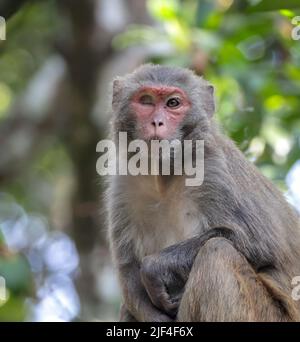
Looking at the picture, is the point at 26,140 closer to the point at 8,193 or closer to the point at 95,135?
the point at 95,135

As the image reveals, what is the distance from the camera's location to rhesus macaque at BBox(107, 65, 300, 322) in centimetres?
654

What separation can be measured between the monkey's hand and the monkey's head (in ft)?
3.12

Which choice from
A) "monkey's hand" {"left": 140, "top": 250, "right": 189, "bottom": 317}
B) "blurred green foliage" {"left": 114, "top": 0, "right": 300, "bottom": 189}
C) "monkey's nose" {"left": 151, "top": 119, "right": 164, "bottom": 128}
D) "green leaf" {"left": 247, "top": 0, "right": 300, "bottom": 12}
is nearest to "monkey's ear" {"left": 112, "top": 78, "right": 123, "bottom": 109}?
"monkey's nose" {"left": 151, "top": 119, "right": 164, "bottom": 128}

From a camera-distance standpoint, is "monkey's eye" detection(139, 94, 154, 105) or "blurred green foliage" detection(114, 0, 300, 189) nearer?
"monkey's eye" detection(139, 94, 154, 105)

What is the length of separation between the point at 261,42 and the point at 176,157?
15.5 feet

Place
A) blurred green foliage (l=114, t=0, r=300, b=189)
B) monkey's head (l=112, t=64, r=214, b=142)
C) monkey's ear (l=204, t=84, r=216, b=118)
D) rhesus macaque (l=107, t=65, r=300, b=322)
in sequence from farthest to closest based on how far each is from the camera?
blurred green foliage (l=114, t=0, r=300, b=189), monkey's ear (l=204, t=84, r=216, b=118), monkey's head (l=112, t=64, r=214, b=142), rhesus macaque (l=107, t=65, r=300, b=322)

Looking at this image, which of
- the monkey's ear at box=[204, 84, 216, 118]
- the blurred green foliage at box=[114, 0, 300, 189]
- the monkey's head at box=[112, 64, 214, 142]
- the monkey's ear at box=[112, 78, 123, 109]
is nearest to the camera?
the monkey's head at box=[112, 64, 214, 142]

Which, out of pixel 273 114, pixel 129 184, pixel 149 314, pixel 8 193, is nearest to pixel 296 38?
pixel 273 114

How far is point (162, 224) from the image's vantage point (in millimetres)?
7219

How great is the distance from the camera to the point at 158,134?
6.83 m

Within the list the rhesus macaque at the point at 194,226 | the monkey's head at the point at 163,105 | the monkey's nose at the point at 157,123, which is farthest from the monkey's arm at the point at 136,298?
the monkey's nose at the point at 157,123

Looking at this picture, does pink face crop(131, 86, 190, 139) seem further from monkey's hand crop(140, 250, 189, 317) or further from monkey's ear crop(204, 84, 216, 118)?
monkey's hand crop(140, 250, 189, 317)

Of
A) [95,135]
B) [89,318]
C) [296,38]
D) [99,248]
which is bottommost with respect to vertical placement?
[89,318]

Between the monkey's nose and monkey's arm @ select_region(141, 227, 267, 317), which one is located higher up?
the monkey's nose
